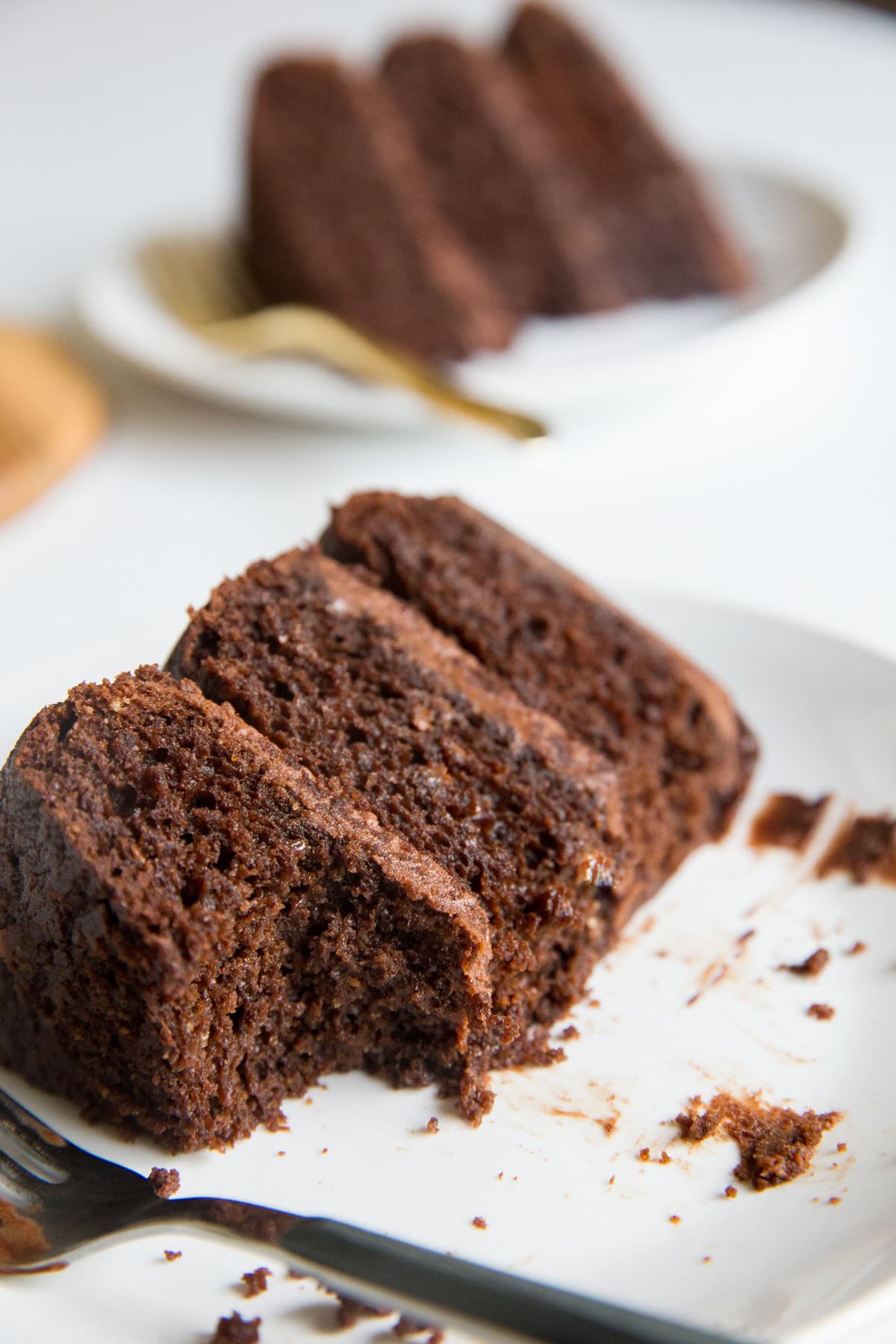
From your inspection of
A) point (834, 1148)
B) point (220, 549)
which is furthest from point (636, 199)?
point (834, 1148)

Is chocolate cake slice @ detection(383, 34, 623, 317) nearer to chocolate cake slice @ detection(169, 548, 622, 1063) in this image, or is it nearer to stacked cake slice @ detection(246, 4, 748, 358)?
stacked cake slice @ detection(246, 4, 748, 358)

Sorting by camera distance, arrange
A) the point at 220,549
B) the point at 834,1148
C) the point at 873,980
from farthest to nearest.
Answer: the point at 220,549
the point at 873,980
the point at 834,1148

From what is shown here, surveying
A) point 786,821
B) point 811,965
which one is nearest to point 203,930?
point 811,965

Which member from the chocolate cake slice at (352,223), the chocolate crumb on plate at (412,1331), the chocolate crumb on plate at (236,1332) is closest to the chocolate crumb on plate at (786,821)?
the chocolate crumb on plate at (412,1331)

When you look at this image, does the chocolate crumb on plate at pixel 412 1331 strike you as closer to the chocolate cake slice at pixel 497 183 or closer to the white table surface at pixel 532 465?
the white table surface at pixel 532 465

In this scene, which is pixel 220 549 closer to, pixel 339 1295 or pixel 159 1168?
pixel 159 1168

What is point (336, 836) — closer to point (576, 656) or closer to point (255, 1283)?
→ point (255, 1283)
